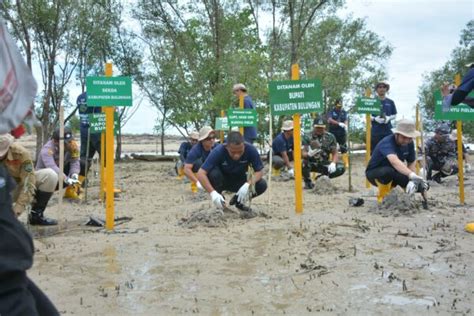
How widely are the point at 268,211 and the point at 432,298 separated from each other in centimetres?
355

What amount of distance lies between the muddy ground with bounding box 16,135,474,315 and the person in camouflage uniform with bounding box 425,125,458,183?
3.40 m

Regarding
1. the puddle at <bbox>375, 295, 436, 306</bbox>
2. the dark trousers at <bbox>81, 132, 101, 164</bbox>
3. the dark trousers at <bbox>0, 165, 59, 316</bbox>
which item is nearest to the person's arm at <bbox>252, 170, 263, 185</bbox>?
the puddle at <bbox>375, 295, 436, 306</bbox>

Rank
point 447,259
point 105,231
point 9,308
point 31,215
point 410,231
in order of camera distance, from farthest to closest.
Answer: point 31,215 < point 105,231 < point 410,231 < point 447,259 < point 9,308

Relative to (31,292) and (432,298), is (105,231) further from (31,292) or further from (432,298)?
(31,292)

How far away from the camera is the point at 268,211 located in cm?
691

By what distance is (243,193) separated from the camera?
6.57 metres

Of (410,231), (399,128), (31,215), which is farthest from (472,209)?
(31,215)

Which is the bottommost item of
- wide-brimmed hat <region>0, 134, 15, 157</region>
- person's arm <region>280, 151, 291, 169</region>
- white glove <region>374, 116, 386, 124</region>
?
person's arm <region>280, 151, 291, 169</region>

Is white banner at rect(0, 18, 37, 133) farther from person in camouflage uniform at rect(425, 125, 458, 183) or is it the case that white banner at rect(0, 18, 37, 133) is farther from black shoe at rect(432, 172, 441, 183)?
black shoe at rect(432, 172, 441, 183)

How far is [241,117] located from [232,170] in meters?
1.97

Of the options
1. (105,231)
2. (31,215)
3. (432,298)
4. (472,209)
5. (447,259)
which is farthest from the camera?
(472,209)

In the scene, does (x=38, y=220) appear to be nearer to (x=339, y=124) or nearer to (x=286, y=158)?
(x=286, y=158)

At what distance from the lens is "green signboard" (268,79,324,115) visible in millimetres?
6758

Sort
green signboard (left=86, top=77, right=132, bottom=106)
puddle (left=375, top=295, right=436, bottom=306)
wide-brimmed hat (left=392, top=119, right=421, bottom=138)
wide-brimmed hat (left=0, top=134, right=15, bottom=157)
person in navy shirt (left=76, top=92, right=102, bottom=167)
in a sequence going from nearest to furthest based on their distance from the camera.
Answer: puddle (left=375, top=295, right=436, bottom=306)
wide-brimmed hat (left=0, top=134, right=15, bottom=157)
green signboard (left=86, top=77, right=132, bottom=106)
wide-brimmed hat (left=392, top=119, right=421, bottom=138)
person in navy shirt (left=76, top=92, right=102, bottom=167)
